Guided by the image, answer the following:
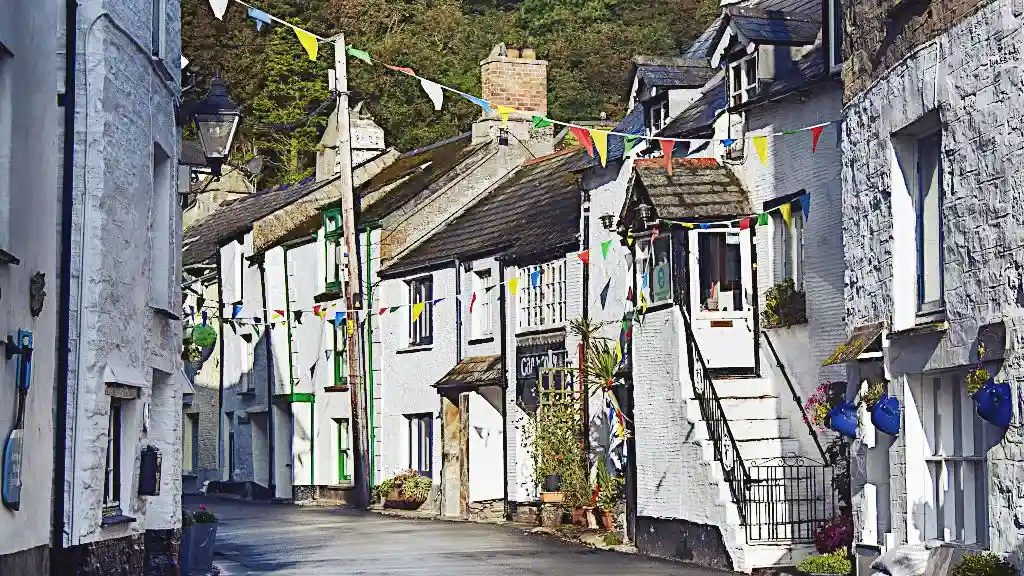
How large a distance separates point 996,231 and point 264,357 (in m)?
31.4

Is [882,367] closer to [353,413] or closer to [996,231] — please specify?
[996,231]

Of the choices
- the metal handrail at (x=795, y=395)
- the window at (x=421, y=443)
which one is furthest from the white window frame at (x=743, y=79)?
the window at (x=421, y=443)

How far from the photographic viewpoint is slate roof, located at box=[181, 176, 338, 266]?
43.7 metres

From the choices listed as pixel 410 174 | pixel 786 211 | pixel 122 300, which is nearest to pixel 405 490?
pixel 410 174

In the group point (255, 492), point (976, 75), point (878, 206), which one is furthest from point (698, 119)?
point (255, 492)

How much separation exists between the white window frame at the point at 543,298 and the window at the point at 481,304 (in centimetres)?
163

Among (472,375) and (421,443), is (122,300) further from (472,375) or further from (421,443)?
Answer: (421,443)

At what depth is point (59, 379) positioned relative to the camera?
13852 millimetres

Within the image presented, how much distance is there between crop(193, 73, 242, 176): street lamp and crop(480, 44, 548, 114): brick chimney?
750 inches

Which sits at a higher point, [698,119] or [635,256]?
[698,119]

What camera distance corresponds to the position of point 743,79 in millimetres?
22469

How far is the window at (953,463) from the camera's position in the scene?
13.0 meters

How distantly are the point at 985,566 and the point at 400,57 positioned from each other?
53235 mm

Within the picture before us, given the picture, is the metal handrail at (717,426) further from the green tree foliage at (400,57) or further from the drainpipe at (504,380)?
the green tree foliage at (400,57)
